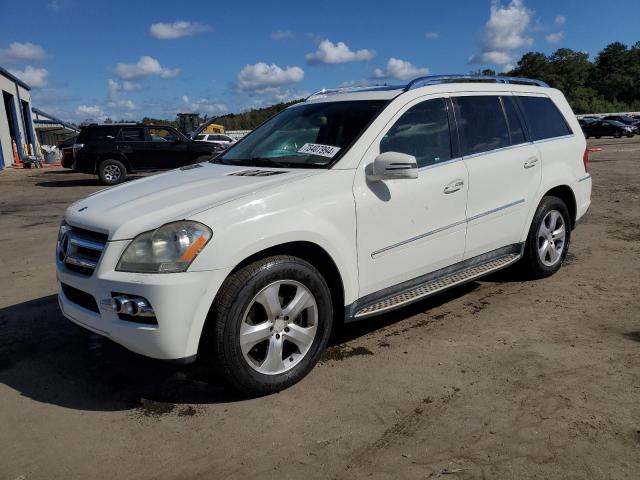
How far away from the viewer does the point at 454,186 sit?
4.03m

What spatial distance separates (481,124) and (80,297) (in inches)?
127

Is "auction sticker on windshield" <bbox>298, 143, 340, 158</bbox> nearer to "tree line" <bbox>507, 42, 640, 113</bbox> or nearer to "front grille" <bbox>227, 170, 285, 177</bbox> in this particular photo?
"front grille" <bbox>227, 170, 285, 177</bbox>

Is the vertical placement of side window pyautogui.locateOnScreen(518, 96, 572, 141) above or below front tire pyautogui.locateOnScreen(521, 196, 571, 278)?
above

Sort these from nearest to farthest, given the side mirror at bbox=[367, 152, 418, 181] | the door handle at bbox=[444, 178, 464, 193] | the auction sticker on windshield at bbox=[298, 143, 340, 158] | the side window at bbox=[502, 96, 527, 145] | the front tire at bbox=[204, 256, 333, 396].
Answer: the front tire at bbox=[204, 256, 333, 396] < the side mirror at bbox=[367, 152, 418, 181] < the auction sticker on windshield at bbox=[298, 143, 340, 158] < the door handle at bbox=[444, 178, 464, 193] < the side window at bbox=[502, 96, 527, 145]

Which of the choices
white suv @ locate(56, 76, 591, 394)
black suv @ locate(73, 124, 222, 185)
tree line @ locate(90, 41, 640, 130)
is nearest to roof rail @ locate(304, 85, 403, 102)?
white suv @ locate(56, 76, 591, 394)

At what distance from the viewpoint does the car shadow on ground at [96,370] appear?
3277mm

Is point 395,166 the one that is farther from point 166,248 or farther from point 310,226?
point 166,248

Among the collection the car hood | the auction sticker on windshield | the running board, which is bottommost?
the running board

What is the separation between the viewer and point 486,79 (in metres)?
4.70

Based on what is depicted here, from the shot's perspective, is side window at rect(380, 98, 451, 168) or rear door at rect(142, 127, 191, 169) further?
rear door at rect(142, 127, 191, 169)

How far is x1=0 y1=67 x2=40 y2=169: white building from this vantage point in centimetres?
2819

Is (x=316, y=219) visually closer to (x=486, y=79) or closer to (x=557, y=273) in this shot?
(x=486, y=79)

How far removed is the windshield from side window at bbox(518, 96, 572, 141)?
1.77 meters

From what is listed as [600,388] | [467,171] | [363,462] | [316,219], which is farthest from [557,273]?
[363,462]
